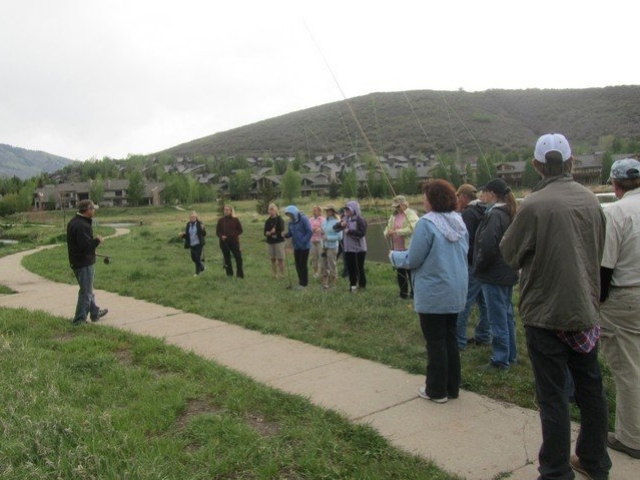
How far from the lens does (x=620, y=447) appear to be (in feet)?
11.7

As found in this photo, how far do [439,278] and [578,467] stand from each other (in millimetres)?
1692

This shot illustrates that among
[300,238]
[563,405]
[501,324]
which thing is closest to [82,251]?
[300,238]

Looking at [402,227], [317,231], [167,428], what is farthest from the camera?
[317,231]

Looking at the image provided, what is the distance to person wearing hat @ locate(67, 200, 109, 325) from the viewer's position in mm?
7691

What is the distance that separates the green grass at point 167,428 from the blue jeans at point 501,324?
188 centimetres

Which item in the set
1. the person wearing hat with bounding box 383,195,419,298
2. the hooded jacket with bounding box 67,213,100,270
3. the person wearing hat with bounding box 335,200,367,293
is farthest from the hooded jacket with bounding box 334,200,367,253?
the hooded jacket with bounding box 67,213,100,270

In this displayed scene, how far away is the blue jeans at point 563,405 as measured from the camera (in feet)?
10.2

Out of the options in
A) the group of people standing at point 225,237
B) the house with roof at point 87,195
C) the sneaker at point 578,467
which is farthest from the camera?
the house with roof at point 87,195

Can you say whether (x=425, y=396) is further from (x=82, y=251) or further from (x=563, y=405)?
(x=82, y=251)

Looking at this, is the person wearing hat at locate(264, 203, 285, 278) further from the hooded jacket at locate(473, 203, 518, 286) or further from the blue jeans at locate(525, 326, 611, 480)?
the blue jeans at locate(525, 326, 611, 480)

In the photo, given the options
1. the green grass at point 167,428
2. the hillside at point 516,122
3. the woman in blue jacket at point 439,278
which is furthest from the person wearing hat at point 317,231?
the hillside at point 516,122

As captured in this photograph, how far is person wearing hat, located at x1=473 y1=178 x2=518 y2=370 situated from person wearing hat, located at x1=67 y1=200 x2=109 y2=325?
5358mm

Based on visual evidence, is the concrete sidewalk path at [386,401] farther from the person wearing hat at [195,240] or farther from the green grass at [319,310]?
the person wearing hat at [195,240]

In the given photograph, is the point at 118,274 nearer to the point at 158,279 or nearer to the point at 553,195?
the point at 158,279
